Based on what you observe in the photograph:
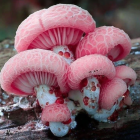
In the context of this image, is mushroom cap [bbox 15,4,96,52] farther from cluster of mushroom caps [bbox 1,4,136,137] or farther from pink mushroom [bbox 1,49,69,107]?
pink mushroom [bbox 1,49,69,107]

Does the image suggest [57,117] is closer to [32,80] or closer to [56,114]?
[56,114]

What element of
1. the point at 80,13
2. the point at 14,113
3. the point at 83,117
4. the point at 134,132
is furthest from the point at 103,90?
the point at 14,113

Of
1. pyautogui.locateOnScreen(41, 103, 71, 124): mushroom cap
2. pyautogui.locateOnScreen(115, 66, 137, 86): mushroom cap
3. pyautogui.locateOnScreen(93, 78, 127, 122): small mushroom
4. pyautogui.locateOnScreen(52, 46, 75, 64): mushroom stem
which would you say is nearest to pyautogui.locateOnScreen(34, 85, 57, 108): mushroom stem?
pyautogui.locateOnScreen(41, 103, 71, 124): mushroom cap

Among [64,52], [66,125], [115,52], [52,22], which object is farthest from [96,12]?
[66,125]

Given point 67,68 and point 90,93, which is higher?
point 67,68

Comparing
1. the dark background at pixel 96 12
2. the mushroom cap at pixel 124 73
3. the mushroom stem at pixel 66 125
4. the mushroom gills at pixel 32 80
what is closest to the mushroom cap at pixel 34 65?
the mushroom gills at pixel 32 80

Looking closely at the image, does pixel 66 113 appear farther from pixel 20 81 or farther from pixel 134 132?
pixel 134 132
